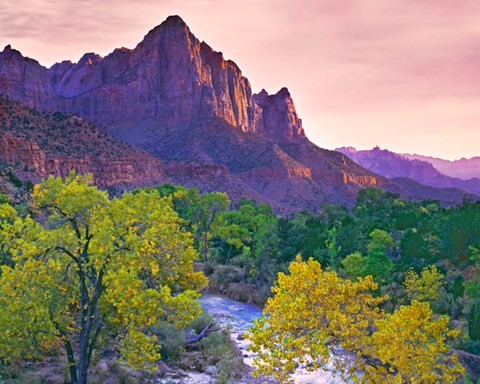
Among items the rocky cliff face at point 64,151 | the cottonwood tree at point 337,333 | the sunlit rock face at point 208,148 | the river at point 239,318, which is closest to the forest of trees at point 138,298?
the cottonwood tree at point 337,333

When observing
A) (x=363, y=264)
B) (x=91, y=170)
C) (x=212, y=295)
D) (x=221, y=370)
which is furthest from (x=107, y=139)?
(x=221, y=370)

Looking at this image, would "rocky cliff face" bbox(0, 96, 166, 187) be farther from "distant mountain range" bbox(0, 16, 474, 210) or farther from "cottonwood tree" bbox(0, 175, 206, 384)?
"cottonwood tree" bbox(0, 175, 206, 384)

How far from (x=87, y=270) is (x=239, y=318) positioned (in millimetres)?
21176

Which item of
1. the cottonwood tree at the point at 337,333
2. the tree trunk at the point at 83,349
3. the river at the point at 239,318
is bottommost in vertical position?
the river at the point at 239,318

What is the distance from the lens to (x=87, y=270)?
14.6 m

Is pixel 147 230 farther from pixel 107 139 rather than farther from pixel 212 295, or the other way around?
pixel 107 139

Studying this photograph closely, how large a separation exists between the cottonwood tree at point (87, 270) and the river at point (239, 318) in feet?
34.2

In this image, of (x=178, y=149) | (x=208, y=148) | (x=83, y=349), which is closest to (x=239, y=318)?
(x=83, y=349)

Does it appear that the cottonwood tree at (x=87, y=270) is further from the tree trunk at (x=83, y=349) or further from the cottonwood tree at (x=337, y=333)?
the cottonwood tree at (x=337, y=333)

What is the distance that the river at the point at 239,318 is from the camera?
23.5 meters

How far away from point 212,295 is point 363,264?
13.8m

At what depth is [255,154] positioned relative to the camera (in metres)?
152

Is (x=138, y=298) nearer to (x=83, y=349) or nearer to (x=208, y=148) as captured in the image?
(x=83, y=349)

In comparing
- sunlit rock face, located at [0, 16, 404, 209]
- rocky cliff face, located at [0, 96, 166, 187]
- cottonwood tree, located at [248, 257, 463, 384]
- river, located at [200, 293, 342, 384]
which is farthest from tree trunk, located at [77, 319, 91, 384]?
sunlit rock face, located at [0, 16, 404, 209]
